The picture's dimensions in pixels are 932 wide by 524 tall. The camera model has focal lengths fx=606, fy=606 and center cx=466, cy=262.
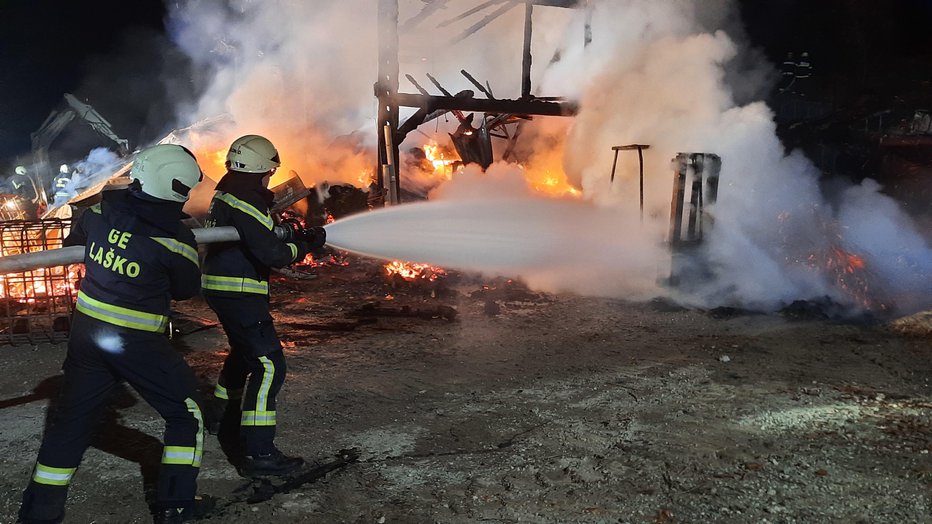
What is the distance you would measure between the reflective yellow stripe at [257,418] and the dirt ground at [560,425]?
36cm

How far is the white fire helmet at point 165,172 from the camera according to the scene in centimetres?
311

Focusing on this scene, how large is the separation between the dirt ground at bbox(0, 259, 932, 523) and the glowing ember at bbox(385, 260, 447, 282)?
259 cm

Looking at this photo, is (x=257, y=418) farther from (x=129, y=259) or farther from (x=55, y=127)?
(x=55, y=127)

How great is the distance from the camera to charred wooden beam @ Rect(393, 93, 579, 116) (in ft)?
39.5

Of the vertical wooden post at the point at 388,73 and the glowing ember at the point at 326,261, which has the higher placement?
the vertical wooden post at the point at 388,73

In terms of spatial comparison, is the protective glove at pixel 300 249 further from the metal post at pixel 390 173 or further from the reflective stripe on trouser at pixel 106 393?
the metal post at pixel 390 173

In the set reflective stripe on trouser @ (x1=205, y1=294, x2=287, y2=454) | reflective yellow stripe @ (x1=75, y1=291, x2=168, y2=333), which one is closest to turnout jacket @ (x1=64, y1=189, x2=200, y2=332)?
reflective yellow stripe @ (x1=75, y1=291, x2=168, y2=333)

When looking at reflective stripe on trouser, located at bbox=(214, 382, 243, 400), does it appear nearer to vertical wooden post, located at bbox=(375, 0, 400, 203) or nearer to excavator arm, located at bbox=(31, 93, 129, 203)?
vertical wooden post, located at bbox=(375, 0, 400, 203)

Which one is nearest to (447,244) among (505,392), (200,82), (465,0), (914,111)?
(505,392)

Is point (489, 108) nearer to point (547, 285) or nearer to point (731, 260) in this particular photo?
point (547, 285)

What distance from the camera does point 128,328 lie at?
3.09 meters

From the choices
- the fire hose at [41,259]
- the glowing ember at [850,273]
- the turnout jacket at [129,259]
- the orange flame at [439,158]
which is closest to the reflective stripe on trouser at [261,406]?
the turnout jacket at [129,259]

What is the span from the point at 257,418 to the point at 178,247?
4.11 ft

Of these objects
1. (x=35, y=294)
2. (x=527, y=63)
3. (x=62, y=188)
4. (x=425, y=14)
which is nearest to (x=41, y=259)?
(x=35, y=294)
